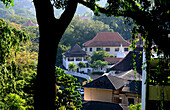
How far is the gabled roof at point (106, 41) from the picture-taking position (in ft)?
137

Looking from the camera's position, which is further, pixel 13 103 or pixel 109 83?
pixel 109 83

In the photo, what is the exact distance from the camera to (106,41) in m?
42.3

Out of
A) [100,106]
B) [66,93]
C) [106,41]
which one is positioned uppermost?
[106,41]

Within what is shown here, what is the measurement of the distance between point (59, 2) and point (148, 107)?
3.87 meters

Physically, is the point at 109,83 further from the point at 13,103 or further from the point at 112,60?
the point at 112,60

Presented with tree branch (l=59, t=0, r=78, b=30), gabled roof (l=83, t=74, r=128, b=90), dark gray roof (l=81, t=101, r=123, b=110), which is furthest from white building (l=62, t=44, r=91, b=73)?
tree branch (l=59, t=0, r=78, b=30)

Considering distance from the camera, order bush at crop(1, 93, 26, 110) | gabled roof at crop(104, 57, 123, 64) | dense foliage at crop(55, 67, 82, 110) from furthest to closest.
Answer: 1. gabled roof at crop(104, 57, 123, 64)
2. bush at crop(1, 93, 26, 110)
3. dense foliage at crop(55, 67, 82, 110)

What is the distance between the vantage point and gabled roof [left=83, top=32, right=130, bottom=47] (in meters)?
41.6

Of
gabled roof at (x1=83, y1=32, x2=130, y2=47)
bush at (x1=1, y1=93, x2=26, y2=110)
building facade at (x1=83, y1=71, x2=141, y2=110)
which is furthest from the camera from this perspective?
gabled roof at (x1=83, y1=32, x2=130, y2=47)

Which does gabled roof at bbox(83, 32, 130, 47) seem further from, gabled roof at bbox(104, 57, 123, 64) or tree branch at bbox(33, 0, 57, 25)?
tree branch at bbox(33, 0, 57, 25)

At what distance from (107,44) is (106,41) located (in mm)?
593

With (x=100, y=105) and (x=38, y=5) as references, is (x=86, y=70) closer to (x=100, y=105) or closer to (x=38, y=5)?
(x=100, y=105)

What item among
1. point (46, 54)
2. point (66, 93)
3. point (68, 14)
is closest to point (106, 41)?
point (66, 93)

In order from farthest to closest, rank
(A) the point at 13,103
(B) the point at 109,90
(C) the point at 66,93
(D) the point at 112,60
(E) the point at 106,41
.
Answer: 1. (E) the point at 106,41
2. (D) the point at 112,60
3. (B) the point at 109,90
4. (A) the point at 13,103
5. (C) the point at 66,93
